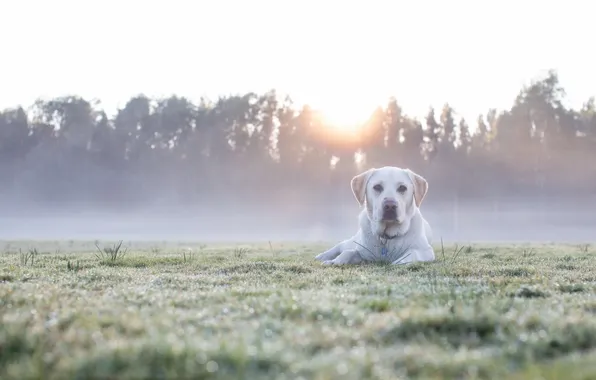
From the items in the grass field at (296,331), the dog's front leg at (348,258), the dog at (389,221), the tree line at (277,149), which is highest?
the tree line at (277,149)

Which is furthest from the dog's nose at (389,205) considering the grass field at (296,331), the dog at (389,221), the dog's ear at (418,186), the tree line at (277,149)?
the tree line at (277,149)

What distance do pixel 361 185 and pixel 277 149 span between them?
2127 inches

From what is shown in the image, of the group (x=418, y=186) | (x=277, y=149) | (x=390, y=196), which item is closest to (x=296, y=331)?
(x=390, y=196)

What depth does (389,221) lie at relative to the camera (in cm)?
1076

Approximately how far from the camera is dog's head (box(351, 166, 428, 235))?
1069cm

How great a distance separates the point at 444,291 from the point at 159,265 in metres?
5.32

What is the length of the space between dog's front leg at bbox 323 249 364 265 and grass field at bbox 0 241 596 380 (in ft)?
12.7

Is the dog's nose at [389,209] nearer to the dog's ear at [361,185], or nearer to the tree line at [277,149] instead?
the dog's ear at [361,185]

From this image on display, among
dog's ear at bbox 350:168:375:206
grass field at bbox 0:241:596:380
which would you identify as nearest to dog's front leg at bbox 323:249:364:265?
dog's ear at bbox 350:168:375:206

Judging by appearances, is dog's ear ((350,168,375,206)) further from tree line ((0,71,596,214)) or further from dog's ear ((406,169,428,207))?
tree line ((0,71,596,214))

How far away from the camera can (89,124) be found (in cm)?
6819

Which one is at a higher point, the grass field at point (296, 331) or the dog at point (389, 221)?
the dog at point (389, 221)

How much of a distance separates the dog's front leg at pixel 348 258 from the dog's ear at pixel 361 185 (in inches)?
48.0

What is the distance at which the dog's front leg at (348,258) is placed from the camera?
10.5 metres
